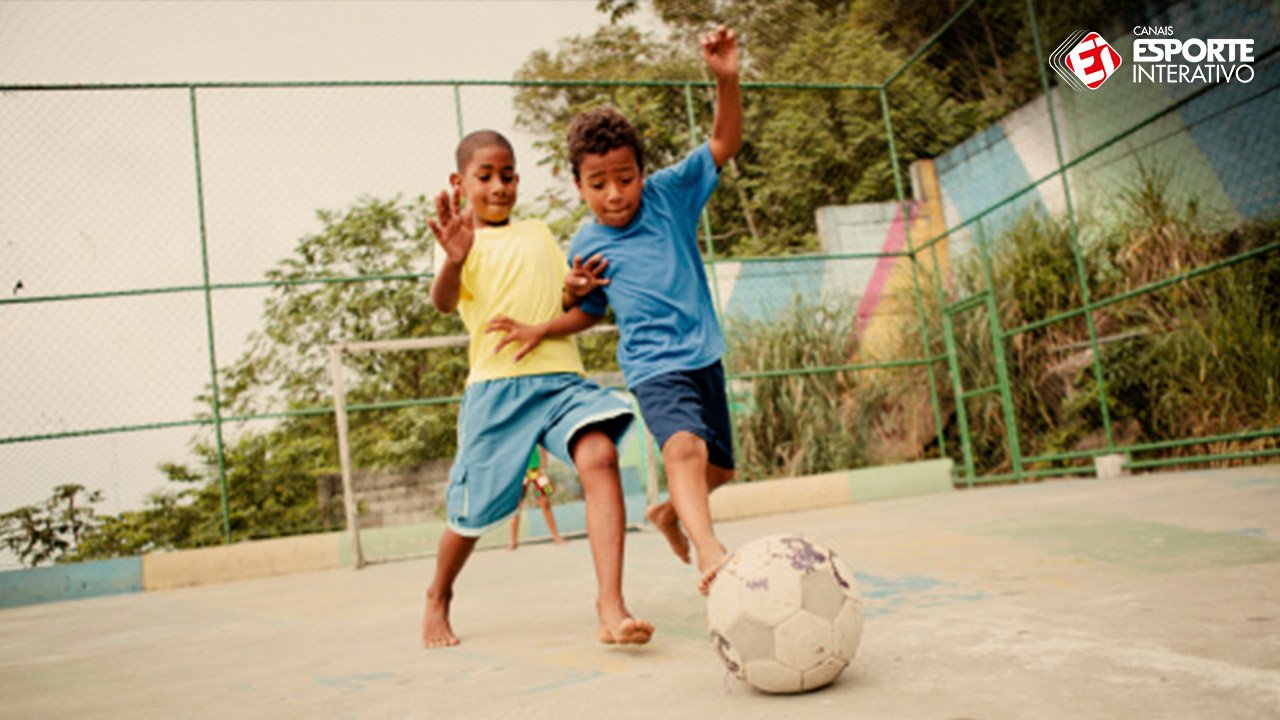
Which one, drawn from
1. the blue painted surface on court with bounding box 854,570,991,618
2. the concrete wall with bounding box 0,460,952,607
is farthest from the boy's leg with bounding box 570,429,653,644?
the concrete wall with bounding box 0,460,952,607

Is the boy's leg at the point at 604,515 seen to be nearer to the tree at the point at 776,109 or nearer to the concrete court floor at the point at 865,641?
the concrete court floor at the point at 865,641

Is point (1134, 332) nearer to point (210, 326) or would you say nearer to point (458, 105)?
point (458, 105)

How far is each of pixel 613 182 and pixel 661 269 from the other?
0.91 feet

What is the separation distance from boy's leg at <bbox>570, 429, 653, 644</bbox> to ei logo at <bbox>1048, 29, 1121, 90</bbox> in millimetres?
9806

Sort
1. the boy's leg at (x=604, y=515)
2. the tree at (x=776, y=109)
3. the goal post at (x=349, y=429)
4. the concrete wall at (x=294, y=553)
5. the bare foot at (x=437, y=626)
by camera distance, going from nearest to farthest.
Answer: the boy's leg at (x=604, y=515) < the bare foot at (x=437, y=626) < the goal post at (x=349, y=429) < the concrete wall at (x=294, y=553) < the tree at (x=776, y=109)

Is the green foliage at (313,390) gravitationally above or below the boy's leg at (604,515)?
above

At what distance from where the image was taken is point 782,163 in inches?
520

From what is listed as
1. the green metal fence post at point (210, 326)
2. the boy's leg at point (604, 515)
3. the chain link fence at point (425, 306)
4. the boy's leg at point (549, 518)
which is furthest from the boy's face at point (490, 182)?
the green metal fence post at point (210, 326)

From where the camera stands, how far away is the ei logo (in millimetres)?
10273

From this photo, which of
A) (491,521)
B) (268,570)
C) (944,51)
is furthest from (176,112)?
(944,51)

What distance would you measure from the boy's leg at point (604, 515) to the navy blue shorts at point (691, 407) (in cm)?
15

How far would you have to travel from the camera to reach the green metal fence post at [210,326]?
22.0 ft

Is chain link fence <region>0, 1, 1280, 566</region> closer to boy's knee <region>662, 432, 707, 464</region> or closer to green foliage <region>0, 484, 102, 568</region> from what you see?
green foliage <region>0, 484, 102, 568</region>

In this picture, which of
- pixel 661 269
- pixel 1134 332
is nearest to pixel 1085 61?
pixel 1134 332
